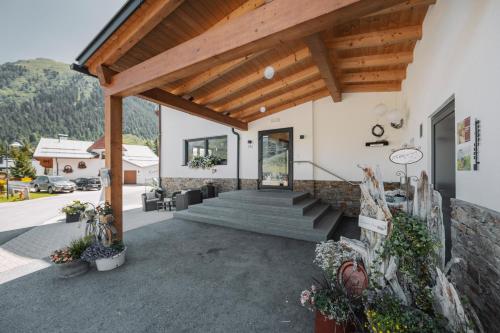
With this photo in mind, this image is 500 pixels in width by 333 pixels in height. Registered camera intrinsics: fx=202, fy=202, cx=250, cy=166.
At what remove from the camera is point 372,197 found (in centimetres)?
170

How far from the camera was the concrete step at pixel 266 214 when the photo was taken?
4.37 m

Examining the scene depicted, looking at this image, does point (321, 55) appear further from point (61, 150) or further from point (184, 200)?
point (61, 150)

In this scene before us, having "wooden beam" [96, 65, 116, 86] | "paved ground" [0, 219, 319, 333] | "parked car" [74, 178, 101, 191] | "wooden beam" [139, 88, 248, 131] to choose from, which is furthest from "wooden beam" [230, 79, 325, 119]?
"parked car" [74, 178, 101, 191]

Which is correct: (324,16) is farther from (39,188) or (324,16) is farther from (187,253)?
(39,188)

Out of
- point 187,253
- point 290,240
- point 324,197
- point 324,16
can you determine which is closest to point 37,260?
point 187,253

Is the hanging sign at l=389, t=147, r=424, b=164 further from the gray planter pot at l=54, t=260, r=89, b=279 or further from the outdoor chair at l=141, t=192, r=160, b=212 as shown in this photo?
the outdoor chair at l=141, t=192, r=160, b=212

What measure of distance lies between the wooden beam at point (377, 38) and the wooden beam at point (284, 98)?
1.64 metres

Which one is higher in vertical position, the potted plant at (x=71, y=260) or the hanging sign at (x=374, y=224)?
the hanging sign at (x=374, y=224)

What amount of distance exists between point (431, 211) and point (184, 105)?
16.4ft

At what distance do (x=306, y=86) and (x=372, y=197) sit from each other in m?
4.52

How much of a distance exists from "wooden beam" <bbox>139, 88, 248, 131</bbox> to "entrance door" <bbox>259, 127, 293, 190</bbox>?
1.11 metres

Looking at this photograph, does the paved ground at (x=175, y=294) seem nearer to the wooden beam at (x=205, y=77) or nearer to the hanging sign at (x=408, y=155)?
the hanging sign at (x=408, y=155)

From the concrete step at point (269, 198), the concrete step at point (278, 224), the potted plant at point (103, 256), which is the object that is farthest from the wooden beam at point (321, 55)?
the potted plant at point (103, 256)

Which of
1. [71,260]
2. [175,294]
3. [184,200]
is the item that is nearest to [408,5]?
[175,294]
